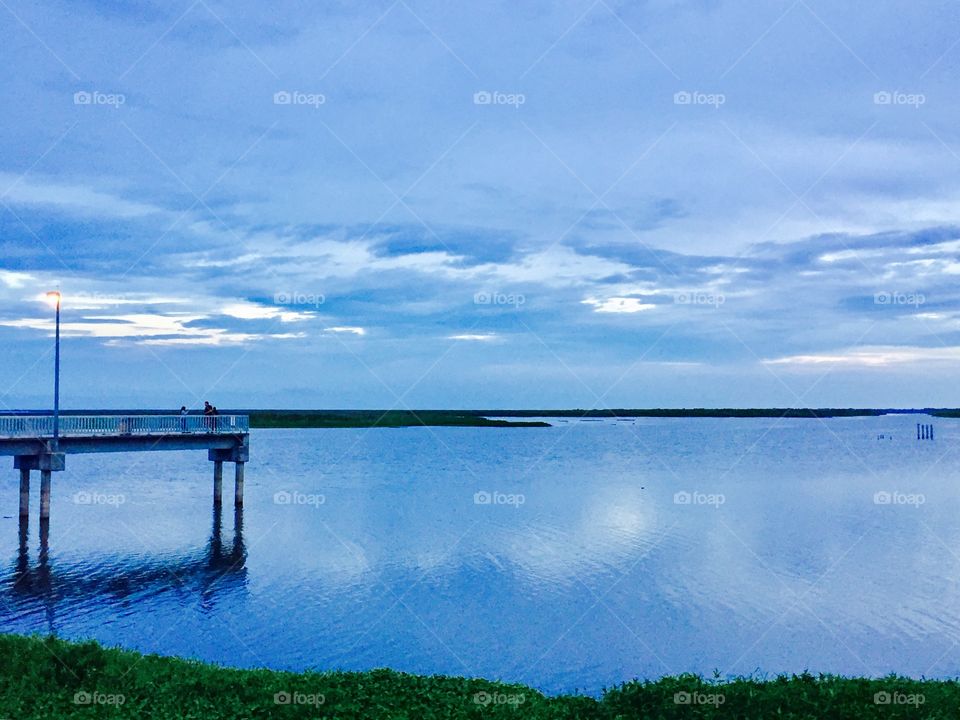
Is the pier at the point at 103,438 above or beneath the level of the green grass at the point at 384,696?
above

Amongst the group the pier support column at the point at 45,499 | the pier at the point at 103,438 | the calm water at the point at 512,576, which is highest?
the pier at the point at 103,438

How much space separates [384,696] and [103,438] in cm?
3217

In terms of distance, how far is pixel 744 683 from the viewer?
52.2 ft

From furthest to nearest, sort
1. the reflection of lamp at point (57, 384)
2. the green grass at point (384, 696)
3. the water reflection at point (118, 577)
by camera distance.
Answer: the reflection of lamp at point (57, 384) → the water reflection at point (118, 577) → the green grass at point (384, 696)

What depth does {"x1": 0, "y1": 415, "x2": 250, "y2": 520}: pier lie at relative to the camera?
39.9 metres

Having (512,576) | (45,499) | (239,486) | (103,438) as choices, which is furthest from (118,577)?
(239,486)

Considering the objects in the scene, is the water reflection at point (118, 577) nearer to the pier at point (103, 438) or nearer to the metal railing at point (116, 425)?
the pier at point (103, 438)

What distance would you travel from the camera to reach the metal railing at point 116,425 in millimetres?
39688

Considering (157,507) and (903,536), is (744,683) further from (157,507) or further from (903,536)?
(157,507)

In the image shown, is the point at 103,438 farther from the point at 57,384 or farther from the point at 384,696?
the point at 384,696

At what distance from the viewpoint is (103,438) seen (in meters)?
42.4

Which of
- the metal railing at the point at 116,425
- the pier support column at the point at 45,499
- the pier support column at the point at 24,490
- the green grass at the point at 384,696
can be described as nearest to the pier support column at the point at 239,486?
the metal railing at the point at 116,425

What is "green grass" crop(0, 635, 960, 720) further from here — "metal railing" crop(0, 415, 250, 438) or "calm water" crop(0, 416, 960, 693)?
"metal railing" crop(0, 415, 250, 438)

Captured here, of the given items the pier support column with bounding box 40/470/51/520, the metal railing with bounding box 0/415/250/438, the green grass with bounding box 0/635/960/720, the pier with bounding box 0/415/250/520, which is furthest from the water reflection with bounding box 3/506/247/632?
the green grass with bounding box 0/635/960/720
